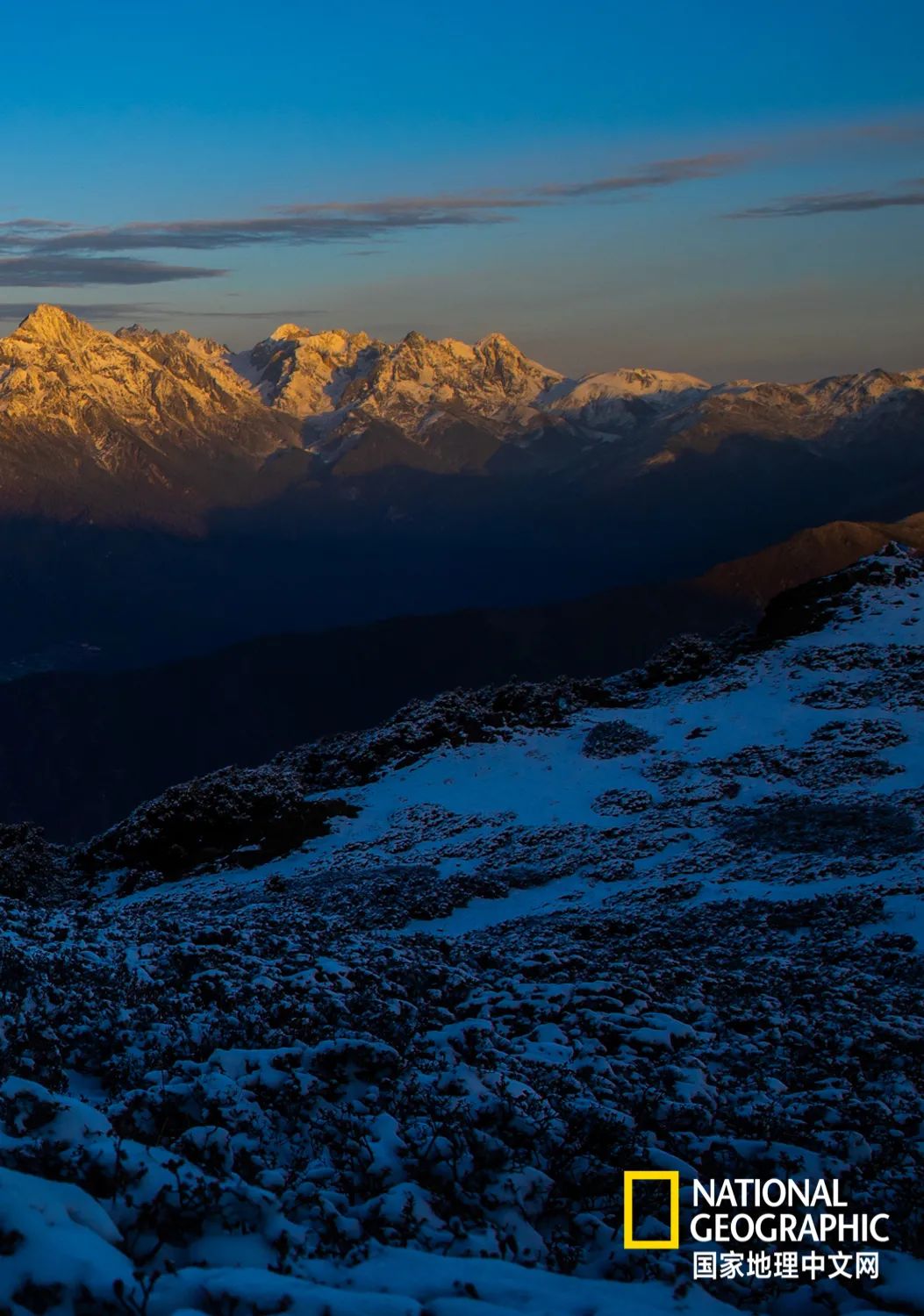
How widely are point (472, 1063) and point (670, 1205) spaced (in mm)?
3485

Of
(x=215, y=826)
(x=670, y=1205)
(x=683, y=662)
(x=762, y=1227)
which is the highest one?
(x=670, y=1205)

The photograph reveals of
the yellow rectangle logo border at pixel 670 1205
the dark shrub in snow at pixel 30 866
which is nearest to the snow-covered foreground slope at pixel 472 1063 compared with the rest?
the yellow rectangle logo border at pixel 670 1205

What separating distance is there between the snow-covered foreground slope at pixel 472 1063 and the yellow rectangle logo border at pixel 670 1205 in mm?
125

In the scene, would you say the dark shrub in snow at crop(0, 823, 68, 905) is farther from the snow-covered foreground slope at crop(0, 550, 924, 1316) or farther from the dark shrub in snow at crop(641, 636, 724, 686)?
the dark shrub in snow at crop(641, 636, 724, 686)

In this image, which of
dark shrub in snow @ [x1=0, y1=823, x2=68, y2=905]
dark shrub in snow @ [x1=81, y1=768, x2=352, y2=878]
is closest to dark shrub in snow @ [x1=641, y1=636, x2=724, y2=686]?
dark shrub in snow @ [x1=81, y1=768, x2=352, y2=878]

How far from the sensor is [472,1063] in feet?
44.2

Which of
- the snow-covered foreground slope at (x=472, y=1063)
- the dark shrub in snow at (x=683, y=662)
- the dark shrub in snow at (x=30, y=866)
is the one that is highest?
the snow-covered foreground slope at (x=472, y=1063)

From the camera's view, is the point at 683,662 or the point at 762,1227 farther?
the point at 683,662

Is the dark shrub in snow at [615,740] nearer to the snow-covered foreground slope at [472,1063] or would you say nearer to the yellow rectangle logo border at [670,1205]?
the snow-covered foreground slope at [472,1063]

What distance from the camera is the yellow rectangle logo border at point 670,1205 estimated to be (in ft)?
32.3

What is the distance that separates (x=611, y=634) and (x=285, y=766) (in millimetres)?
149158

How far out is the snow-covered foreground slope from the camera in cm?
866

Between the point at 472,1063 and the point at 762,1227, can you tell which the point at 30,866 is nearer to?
the point at 472,1063

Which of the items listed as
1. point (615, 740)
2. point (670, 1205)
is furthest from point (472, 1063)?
point (615, 740)
